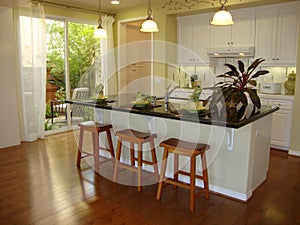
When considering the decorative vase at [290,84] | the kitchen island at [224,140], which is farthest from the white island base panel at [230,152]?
the decorative vase at [290,84]

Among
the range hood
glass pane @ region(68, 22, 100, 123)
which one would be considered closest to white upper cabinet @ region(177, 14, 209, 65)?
the range hood

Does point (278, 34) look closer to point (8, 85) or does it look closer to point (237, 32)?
point (237, 32)

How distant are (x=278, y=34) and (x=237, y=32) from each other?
724 millimetres

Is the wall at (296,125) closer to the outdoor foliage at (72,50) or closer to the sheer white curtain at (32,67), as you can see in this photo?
the outdoor foliage at (72,50)

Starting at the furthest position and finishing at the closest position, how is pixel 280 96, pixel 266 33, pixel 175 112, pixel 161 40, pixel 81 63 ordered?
pixel 81 63 < pixel 161 40 < pixel 266 33 < pixel 280 96 < pixel 175 112

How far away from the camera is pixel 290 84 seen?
4758 millimetres

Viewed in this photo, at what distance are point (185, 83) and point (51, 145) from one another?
3117mm

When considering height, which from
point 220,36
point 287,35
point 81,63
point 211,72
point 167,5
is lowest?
point 211,72

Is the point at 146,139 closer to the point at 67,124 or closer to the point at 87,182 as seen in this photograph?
the point at 87,182

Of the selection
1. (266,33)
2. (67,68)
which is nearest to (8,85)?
(67,68)

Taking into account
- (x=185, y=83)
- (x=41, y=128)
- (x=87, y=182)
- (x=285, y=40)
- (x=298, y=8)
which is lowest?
(x=87, y=182)

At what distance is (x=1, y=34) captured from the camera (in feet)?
15.0

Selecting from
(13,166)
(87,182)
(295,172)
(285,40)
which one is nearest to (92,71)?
(13,166)

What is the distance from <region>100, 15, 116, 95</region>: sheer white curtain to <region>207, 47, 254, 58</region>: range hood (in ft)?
7.46
